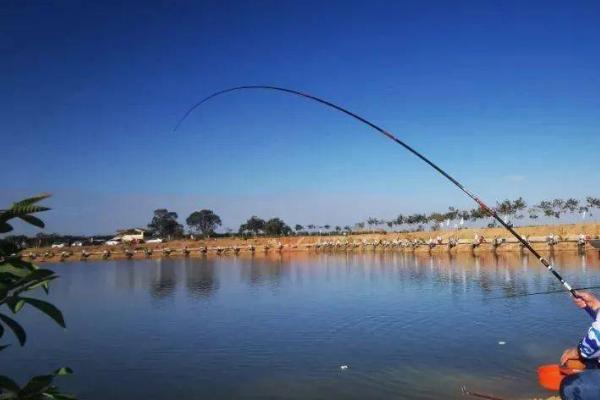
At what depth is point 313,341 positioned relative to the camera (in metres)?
16.9

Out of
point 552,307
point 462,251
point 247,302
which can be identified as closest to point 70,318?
point 247,302

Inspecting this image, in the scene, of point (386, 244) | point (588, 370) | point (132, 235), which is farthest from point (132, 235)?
point (588, 370)

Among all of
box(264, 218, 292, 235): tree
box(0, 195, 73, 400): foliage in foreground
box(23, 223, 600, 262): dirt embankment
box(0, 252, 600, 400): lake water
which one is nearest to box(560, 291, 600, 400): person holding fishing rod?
box(0, 195, 73, 400): foliage in foreground

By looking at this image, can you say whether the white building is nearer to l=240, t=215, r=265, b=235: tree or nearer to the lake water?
l=240, t=215, r=265, b=235: tree

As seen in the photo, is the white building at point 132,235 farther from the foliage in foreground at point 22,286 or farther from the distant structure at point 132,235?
the foliage in foreground at point 22,286

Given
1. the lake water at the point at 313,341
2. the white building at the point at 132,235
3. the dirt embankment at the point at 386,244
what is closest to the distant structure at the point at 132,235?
the white building at the point at 132,235

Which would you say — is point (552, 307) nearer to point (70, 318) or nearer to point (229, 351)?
point (229, 351)

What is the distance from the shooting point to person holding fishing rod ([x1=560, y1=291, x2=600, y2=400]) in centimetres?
467

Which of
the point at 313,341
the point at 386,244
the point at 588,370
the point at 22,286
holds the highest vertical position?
the point at 22,286

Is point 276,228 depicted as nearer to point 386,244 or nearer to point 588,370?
point 386,244

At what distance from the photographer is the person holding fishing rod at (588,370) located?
4.67 m

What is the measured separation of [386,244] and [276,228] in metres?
49.1

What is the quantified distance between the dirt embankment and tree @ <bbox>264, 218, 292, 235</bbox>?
1936 centimetres

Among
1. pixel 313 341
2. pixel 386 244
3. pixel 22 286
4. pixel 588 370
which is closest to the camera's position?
pixel 22 286
